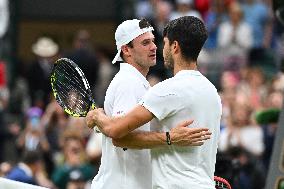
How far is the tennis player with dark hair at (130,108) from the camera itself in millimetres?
7793

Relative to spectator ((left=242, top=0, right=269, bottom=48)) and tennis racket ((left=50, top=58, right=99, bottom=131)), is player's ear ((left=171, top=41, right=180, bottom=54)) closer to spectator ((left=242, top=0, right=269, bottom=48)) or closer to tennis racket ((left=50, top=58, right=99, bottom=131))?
tennis racket ((left=50, top=58, right=99, bottom=131))

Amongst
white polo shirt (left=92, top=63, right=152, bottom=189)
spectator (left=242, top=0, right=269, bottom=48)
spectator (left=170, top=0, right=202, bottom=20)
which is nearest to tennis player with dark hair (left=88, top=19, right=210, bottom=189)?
white polo shirt (left=92, top=63, right=152, bottom=189)

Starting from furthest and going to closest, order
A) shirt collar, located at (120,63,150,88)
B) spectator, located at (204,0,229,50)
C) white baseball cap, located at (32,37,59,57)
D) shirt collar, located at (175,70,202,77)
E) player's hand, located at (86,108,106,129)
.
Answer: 1. white baseball cap, located at (32,37,59,57)
2. spectator, located at (204,0,229,50)
3. shirt collar, located at (120,63,150,88)
4. player's hand, located at (86,108,106,129)
5. shirt collar, located at (175,70,202,77)

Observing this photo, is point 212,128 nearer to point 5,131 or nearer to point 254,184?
point 254,184

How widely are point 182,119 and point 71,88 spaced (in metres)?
1.21

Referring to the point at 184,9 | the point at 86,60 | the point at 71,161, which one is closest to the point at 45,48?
the point at 86,60

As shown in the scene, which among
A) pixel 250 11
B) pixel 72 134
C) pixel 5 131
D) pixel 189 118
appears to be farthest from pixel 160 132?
pixel 250 11

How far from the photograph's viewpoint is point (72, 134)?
48.8ft

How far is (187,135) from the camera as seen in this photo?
24.9 feet

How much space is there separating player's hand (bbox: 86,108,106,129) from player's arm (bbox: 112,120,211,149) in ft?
0.90

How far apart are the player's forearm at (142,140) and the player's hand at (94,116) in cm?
20

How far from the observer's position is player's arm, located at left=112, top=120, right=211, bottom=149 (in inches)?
299

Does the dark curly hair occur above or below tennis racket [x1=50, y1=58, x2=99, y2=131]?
above

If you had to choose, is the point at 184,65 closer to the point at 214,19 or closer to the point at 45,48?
the point at 214,19
